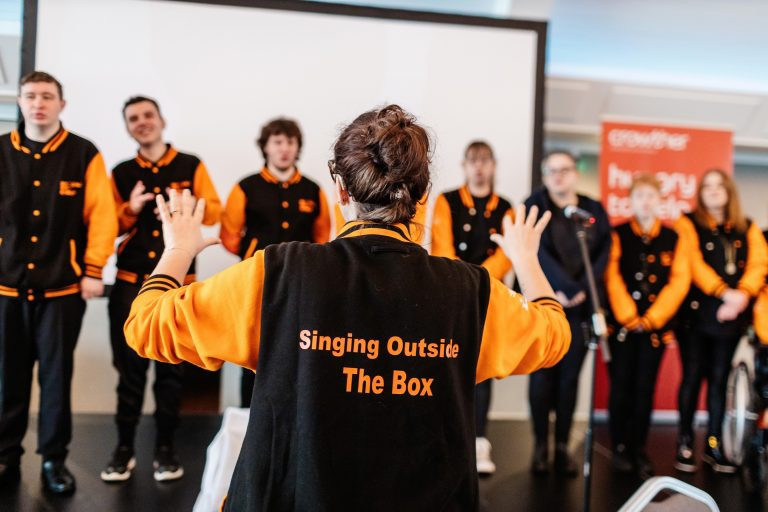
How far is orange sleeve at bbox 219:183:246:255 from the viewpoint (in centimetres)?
321

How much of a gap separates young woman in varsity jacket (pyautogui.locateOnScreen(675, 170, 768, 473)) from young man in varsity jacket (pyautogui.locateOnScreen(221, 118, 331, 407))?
2066mm

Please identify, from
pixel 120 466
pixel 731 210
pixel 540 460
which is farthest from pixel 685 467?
pixel 120 466

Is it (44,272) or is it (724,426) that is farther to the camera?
(724,426)

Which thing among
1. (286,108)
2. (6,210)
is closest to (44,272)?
(6,210)

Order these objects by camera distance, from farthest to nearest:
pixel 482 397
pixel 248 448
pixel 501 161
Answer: pixel 501 161, pixel 482 397, pixel 248 448

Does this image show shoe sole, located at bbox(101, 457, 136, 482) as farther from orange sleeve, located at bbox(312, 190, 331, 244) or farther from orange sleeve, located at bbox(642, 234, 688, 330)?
orange sleeve, located at bbox(642, 234, 688, 330)

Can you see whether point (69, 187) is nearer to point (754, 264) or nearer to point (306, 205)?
point (306, 205)

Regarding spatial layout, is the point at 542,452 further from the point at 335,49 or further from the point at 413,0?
the point at 413,0

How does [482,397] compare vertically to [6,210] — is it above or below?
below

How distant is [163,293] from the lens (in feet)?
3.64

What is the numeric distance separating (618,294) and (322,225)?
1.58 meters

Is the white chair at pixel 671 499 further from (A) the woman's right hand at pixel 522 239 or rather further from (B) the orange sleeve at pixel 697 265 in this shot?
(B) the orange sleeve at pixel 697 265

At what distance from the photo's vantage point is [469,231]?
335cm

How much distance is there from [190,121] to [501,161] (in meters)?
1.89
